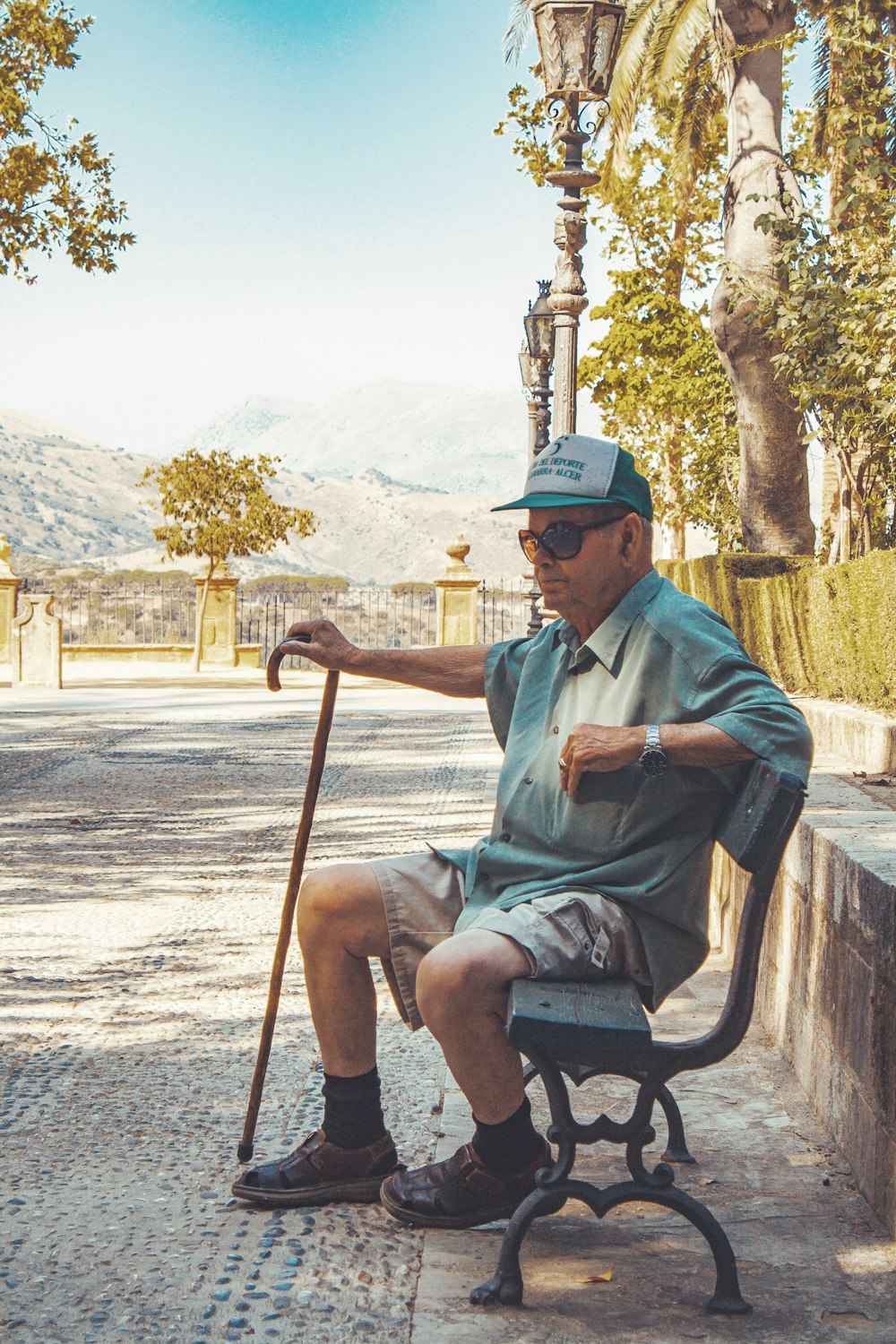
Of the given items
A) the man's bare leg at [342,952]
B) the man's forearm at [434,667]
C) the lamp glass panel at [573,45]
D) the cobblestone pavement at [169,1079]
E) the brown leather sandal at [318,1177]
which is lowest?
the cobblestone pavement at [169,1079]

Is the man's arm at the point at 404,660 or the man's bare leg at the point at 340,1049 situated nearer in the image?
the man's bare leg at the point at 340,1049

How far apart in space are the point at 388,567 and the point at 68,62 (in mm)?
133299

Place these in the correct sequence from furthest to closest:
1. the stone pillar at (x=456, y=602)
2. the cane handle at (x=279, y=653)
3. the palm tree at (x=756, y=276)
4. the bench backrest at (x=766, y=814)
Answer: the stone pillar at (x=456, y=602) < the palm tree at (x=756, y=276) < the cane handle at (x=279, y=653) < the bench backrest at (x=766, y=814)

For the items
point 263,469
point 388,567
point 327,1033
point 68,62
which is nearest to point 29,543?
point 388,567

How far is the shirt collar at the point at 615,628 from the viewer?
9.45 ft

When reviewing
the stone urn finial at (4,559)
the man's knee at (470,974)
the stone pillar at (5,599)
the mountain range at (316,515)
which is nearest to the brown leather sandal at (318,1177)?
the man's knee at (470,974)

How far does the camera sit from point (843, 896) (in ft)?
10.9

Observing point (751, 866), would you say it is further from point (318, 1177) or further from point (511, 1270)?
point (318, 1177)

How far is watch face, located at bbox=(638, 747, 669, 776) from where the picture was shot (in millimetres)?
2652

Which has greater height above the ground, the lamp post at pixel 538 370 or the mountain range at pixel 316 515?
the mountain range at pixel 316 515

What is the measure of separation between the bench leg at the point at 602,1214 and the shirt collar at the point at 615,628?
98cm

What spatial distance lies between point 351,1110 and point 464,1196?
0.30 meters

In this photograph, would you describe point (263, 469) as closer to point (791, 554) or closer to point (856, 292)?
point (791, 554)

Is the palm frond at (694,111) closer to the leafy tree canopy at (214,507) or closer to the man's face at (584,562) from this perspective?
the leafy tree canopy at (214,507)
